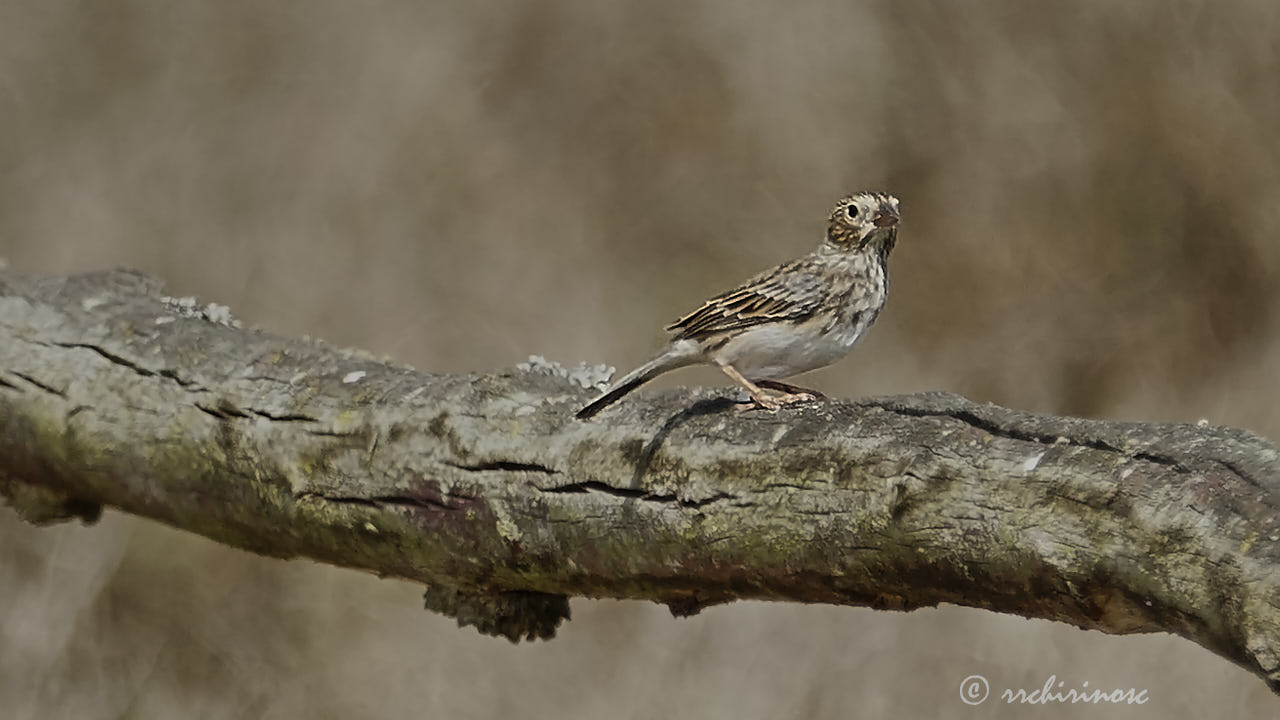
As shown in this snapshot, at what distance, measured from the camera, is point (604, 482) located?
302 centimetres

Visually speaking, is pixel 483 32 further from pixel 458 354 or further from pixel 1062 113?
pixel 1062 113

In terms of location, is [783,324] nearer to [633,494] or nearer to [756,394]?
[756,394]

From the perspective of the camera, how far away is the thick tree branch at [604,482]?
7.35 ft

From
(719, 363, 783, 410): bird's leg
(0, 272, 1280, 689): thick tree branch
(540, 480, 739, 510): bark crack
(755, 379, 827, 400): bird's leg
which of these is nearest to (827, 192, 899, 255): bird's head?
(755, 379, 827, 400): bird's leg

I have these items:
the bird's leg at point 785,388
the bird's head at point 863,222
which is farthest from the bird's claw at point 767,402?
the bird's head at point 863,222

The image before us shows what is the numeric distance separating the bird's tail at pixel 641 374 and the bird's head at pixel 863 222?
0.51 meters

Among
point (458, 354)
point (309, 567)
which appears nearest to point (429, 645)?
point (309, 567)

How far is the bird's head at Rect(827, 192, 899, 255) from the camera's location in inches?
138

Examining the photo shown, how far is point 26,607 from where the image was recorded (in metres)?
6.41

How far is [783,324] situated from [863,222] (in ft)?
1.33

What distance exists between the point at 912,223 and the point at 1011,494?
3742 mm

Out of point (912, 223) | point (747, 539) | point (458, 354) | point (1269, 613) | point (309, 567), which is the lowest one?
point (1269, 613)

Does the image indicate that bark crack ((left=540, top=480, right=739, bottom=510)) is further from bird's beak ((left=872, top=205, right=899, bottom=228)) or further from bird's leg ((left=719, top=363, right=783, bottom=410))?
bird's beak ((left=872, top=205, right=899, bottom=228))

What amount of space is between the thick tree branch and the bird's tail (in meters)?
0.05
